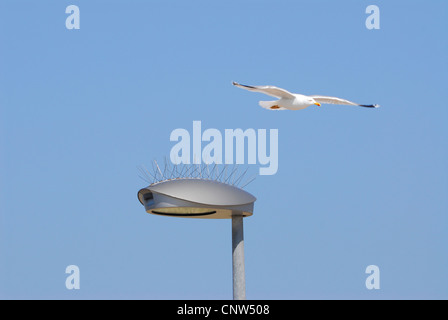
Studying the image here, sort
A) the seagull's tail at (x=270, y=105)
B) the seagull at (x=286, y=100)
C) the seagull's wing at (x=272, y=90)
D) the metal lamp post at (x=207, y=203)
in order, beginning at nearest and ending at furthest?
1. the seagull's wing at (x=272, y=90)
2. the metal lamp post at (x=207, y=203)
3. the seagull at (x=286, y=100)
4. the seagull's tail at (x=270, y=105)

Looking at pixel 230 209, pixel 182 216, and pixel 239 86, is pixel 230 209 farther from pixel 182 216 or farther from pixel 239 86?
pixel 239 86

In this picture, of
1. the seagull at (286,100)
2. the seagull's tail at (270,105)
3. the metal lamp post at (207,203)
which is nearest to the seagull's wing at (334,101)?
the seagull at (286,100)

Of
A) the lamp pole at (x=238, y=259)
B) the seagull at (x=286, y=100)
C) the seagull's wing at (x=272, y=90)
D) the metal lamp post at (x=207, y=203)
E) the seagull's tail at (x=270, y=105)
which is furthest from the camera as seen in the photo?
the seagull's tail at (x=270, y=105)

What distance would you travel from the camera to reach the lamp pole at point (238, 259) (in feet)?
93.5

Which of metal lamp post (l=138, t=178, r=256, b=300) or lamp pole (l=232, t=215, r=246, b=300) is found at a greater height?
metal lamp post (l=138, t=178, r=256, b=300)

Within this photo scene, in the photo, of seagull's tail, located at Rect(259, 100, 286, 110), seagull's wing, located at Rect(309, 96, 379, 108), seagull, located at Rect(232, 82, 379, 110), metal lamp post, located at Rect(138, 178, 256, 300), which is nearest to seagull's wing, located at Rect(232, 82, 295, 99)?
seagull, located at Rect(232, 82, 379, 110)

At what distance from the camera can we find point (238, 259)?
1141 inches

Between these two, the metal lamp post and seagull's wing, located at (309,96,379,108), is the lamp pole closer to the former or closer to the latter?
the metal lamp post

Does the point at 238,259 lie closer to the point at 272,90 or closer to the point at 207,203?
the point at 207,203

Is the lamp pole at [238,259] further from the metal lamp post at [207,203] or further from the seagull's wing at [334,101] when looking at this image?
the seagull's wing at [334,101]

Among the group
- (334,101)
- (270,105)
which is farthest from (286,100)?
(334,101)

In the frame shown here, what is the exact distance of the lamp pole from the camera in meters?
28.5
